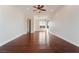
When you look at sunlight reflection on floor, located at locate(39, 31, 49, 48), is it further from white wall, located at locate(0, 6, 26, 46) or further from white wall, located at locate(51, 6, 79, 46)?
white wall, located at locate(0, 6, 26, 46)

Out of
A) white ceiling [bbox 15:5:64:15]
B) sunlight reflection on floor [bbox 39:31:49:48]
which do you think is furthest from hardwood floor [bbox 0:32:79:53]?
white ceiling [bbox 15:5:64:15]

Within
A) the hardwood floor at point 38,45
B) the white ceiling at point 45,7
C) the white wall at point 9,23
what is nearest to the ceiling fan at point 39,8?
the white ceiling at point 45,7

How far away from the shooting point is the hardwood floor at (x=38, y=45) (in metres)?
1.75

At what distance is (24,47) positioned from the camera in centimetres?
182

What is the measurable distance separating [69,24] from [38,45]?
0.55 meters

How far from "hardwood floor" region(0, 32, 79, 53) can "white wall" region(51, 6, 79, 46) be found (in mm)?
80

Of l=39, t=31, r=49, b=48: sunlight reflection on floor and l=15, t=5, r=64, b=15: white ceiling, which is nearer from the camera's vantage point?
l=15, t=5, r=64, b=15: white ceiling

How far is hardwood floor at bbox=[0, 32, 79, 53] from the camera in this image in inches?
68.9

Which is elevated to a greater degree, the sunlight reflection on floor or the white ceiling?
the white ceiling

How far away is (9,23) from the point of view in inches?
72.2

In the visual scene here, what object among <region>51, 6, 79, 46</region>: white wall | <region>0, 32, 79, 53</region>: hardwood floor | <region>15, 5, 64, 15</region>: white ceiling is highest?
<region>15, 5, 64, 15</region>: white ceiling
